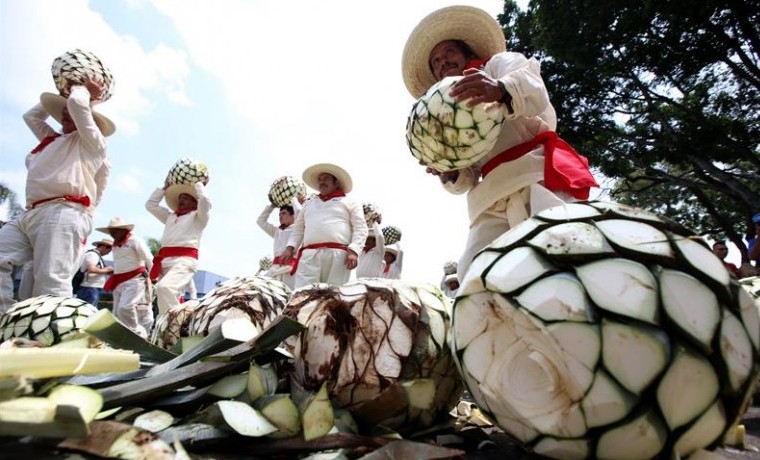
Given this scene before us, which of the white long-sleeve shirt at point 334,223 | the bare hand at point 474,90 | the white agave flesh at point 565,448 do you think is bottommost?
the white agave flesh at point 565,448

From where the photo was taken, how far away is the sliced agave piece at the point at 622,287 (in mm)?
639

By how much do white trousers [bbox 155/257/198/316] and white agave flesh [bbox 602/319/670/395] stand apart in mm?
4830

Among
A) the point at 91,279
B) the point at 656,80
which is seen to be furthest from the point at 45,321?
the point at 656,80

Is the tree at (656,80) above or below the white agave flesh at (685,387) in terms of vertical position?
above

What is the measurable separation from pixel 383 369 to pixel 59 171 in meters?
3.46

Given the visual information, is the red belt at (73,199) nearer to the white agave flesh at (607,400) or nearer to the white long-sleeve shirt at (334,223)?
the white long-sleeve shirt at (334,223)

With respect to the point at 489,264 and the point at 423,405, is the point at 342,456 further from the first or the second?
the point at 489,264

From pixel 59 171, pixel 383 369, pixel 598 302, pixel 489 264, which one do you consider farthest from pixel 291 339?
pixel 59 171

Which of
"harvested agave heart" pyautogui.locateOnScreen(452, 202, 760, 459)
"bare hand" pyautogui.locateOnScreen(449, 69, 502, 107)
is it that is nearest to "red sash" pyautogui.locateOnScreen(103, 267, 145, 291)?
"bare hand" pyautogui.locateOnScreen(449, 69, 502, 107)

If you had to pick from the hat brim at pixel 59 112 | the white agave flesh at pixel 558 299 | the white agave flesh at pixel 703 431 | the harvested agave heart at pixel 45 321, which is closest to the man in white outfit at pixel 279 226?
the hat brim at pixel 59 112

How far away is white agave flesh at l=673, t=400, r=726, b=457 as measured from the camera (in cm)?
64

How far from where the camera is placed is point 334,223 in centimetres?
542

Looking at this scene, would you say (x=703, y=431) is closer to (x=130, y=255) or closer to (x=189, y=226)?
(x=189, y=226)

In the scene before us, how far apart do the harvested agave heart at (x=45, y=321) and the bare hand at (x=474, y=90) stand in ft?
5.24
